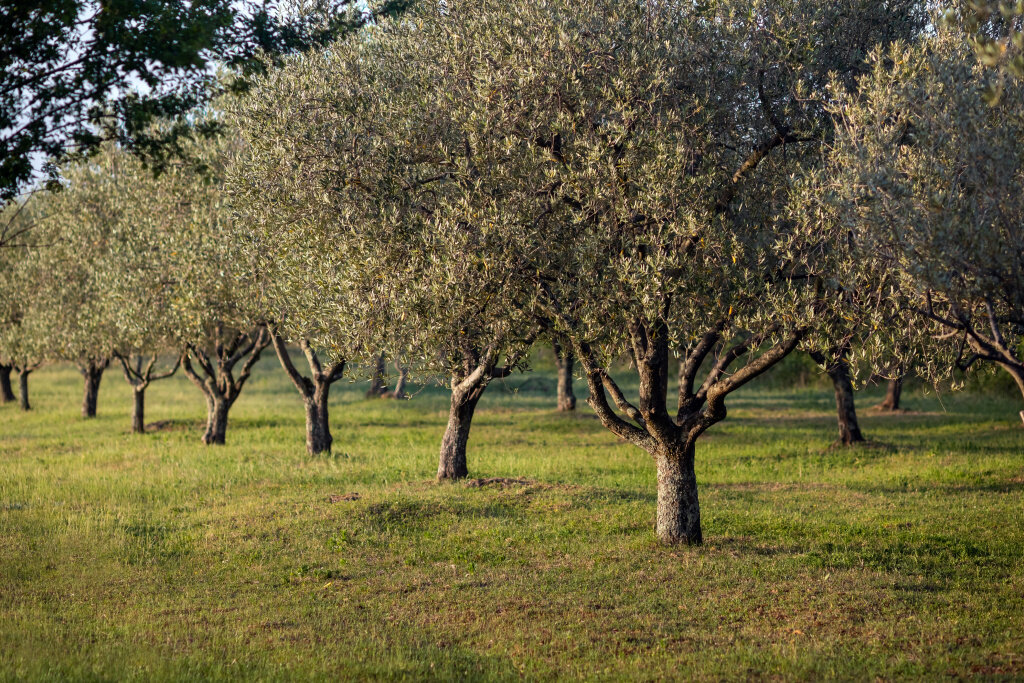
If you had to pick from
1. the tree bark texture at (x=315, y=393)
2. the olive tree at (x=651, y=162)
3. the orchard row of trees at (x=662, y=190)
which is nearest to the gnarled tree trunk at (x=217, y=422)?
the tree bark texture at (x=315, y=393)

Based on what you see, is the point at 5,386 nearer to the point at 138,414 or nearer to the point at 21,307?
the point at 21,307

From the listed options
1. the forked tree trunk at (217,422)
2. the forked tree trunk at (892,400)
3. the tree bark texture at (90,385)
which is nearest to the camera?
the forked tree trunk at (217,422)

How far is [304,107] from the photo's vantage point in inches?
685

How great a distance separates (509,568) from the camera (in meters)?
15.8

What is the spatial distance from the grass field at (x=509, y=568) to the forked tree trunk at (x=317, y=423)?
1.24m

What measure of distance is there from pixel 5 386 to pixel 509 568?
169ft

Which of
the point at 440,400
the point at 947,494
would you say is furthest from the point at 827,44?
the point at 440,400

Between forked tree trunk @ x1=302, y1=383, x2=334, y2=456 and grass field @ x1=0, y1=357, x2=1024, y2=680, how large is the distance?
1240mm

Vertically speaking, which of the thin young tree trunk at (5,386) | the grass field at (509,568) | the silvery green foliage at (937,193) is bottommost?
the grass field at (509,568)

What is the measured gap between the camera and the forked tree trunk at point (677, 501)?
53.9 ft

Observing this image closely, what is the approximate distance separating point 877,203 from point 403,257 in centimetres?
772

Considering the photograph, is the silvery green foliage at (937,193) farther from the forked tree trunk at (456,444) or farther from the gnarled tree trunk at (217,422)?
the gnarled tree trunk at (217,422)

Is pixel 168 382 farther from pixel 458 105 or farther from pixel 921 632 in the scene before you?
pixel 921 632

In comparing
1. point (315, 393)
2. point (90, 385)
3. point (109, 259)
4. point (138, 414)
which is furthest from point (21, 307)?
point (315, 393)
